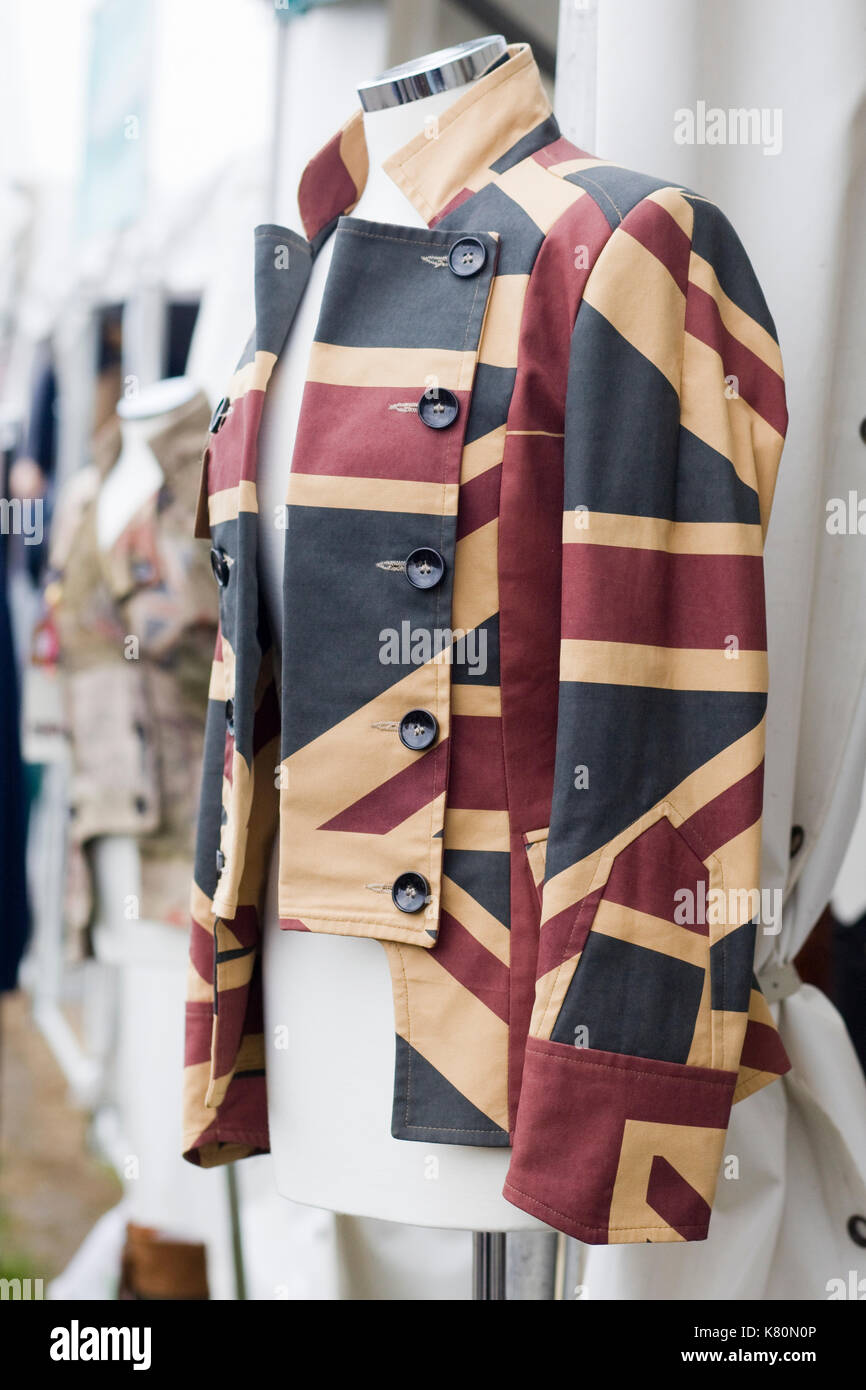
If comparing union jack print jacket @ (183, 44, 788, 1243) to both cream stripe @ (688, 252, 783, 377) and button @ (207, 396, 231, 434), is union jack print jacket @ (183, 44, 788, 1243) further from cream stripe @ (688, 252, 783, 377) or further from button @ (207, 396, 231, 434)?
button @ (207, 396, 231, 434)

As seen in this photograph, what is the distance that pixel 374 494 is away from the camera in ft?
3.47

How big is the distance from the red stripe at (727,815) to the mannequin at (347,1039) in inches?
11.8

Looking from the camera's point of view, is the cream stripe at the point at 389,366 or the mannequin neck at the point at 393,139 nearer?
the cream stripe at the point at 389,366

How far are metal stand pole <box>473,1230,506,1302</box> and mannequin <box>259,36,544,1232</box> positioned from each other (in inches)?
8.2

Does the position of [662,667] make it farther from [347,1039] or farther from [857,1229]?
[857,1229]

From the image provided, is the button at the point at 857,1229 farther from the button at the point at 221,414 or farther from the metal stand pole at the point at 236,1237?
the button at the point at 221,414

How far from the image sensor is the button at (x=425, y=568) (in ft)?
3.40

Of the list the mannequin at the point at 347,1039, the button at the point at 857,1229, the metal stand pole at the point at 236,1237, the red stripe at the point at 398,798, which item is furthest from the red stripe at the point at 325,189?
the metal stand pole at the point at 236,1237

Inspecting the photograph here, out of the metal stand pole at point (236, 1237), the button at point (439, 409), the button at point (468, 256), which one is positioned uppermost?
the button at point (468, 256)

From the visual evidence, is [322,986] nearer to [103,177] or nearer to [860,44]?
[860,44]

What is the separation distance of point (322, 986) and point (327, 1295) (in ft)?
2.99

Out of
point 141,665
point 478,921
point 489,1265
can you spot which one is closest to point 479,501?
point 478,921

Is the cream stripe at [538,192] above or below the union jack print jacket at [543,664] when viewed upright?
above

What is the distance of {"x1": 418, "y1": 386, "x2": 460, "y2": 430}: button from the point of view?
104 cm
